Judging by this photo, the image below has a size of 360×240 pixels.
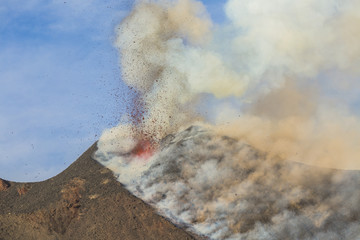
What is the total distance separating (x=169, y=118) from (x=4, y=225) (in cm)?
1489

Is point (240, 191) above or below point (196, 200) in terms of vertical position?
above

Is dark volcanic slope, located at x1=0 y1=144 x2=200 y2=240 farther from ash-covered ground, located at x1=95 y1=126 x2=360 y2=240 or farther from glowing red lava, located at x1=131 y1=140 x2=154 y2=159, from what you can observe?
glowing red lava, located at x1=131 y1=140 x2=154 y2=159

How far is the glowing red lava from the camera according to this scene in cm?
3369

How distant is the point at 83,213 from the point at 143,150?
26.9 feet

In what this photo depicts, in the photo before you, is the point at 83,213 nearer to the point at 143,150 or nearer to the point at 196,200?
the point at 196,200

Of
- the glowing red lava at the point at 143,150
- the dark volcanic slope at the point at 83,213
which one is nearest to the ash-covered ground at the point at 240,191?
the dark volcanic slope at the point at 83,213

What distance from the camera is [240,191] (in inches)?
1086

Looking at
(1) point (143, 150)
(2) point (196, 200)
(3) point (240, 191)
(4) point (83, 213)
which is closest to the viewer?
(2) point (196, 200)

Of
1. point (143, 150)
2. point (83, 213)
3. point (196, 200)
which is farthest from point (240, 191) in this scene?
point (83, 213)

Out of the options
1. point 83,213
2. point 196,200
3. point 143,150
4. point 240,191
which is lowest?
point 83,213

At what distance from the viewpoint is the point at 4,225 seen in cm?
3009

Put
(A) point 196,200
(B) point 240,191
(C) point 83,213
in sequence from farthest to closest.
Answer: (C) point 83,213 → (B) point 240,191 → (A) point 196,200

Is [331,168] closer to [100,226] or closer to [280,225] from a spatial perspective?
[280,225]

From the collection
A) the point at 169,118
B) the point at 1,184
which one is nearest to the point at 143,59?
the point at 169,118
